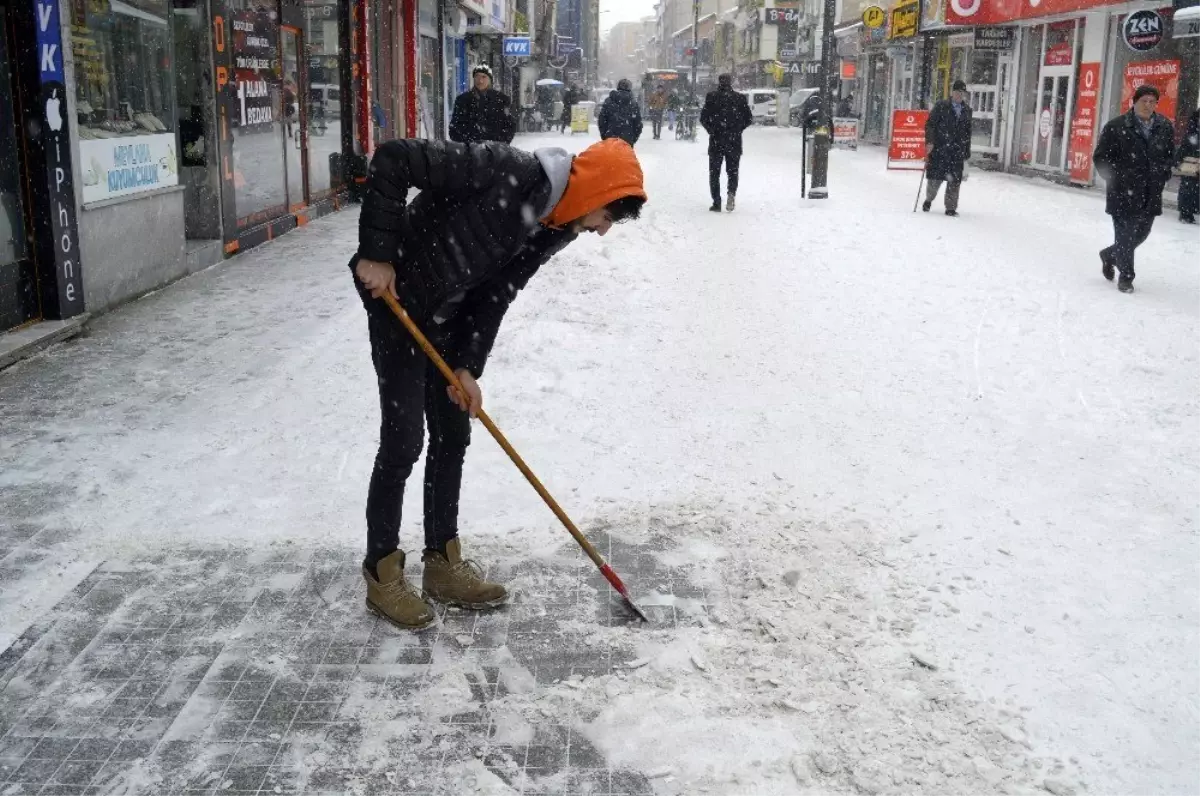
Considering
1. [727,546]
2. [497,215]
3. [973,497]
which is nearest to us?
[497,215]

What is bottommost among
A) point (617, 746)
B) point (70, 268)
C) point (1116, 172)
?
point (617, 746)

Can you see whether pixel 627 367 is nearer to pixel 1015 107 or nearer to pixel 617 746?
pixel 617 746

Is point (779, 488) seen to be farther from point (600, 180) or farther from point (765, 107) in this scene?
point (765, 107)

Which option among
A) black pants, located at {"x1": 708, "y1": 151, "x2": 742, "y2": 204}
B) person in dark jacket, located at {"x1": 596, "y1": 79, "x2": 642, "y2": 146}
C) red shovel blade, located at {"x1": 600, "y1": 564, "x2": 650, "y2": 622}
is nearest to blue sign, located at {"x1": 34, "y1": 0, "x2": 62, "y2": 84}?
red shovel blade, located at {"x1": 600, "y1": 564, "x2": 650, "y2": 622}

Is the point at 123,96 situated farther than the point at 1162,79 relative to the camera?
No

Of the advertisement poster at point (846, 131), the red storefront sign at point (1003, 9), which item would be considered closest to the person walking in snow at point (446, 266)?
the red storefront sign at point (1003, 9)

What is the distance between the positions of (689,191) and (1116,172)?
30.6 ft

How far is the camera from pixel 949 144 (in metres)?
15.2

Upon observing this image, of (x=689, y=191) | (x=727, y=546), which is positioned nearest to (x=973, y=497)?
(x=727, y=546)

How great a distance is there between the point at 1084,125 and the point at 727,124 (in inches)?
390

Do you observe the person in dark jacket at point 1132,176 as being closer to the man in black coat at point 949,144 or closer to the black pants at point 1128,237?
the black pants at point 1128,237

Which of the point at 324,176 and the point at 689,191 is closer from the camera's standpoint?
the point at 324,176

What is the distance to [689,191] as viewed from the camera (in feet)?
60.9

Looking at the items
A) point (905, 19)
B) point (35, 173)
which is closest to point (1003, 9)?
point (905, 19)
